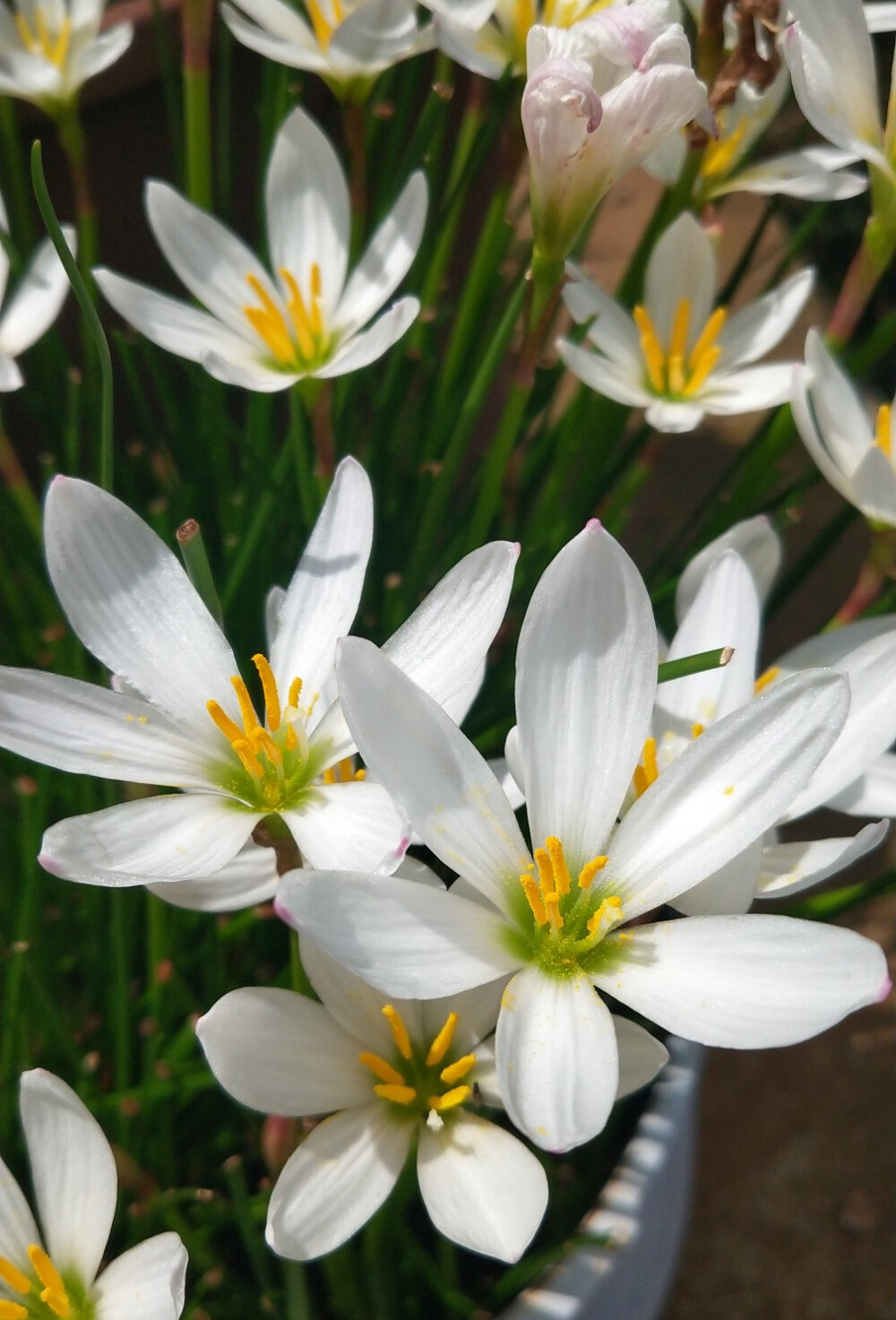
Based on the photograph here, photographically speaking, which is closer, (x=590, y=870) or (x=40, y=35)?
(x=590, y=870)

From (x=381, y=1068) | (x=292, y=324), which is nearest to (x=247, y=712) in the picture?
(x=381, y=1068)

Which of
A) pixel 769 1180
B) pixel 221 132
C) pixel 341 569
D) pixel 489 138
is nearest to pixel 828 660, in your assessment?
pixel 341 569

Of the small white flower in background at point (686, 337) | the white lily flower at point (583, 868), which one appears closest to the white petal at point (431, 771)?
the white lily flower at point (583, 868)

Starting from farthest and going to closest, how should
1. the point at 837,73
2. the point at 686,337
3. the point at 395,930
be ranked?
the point at 686,337, the point at 837,73, the point at 395,930

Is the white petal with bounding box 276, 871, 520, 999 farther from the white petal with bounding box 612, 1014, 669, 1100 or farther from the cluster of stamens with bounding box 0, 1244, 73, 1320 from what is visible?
the cluster of stamens with bounding box 0, 1244, 73, 1320

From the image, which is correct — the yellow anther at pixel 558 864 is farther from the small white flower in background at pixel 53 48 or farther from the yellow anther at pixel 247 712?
the small white flower in background at pixel 53 48

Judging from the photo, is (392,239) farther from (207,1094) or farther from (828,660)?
(207,1094)

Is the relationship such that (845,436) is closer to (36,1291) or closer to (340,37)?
(340,37)
